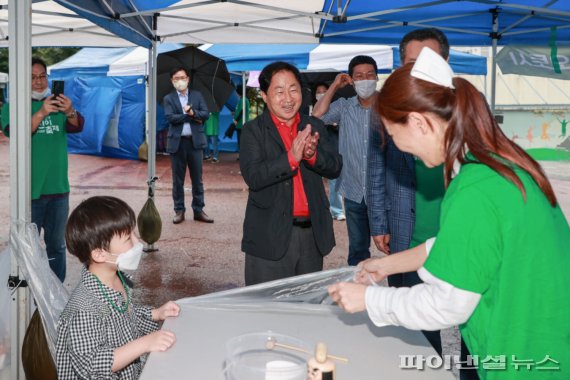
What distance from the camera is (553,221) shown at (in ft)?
4.49

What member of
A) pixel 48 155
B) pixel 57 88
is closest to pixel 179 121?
pixel 48 155

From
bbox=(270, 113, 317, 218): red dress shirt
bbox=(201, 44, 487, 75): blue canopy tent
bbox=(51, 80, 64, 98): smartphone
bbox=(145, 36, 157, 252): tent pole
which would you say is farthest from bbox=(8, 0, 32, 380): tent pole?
bbox=(201, 44, 487, 75): blue canopy tent

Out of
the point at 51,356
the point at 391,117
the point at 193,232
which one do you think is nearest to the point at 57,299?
the point at 51,356

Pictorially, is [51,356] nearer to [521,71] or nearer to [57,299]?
[57,299]

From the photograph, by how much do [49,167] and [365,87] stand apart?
2328 mm

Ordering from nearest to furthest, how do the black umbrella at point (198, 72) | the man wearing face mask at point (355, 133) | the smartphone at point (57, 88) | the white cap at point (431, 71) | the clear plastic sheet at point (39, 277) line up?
the white cap at point (431, 71), the clear plastic sheet at point (39, 277), the smartphone at point (57, 88), the man wearing face mask at point (355, 133), the black umbrella at point (198, 72)

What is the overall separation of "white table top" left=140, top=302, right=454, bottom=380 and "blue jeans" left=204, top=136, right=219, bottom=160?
46.5 feet

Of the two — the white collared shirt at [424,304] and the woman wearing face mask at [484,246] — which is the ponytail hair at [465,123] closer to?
the woman wearing face mask at [484,246]

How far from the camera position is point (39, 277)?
267cm

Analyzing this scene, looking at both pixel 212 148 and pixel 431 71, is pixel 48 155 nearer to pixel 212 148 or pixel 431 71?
pixel 431 71

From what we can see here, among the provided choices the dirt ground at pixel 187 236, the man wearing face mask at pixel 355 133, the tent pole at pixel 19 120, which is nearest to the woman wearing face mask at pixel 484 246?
the tent pole at pixel 19 120

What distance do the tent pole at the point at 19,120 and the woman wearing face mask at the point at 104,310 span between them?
80 cm

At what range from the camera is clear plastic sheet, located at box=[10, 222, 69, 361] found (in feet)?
8.42

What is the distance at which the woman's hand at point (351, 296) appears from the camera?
1499 mm
